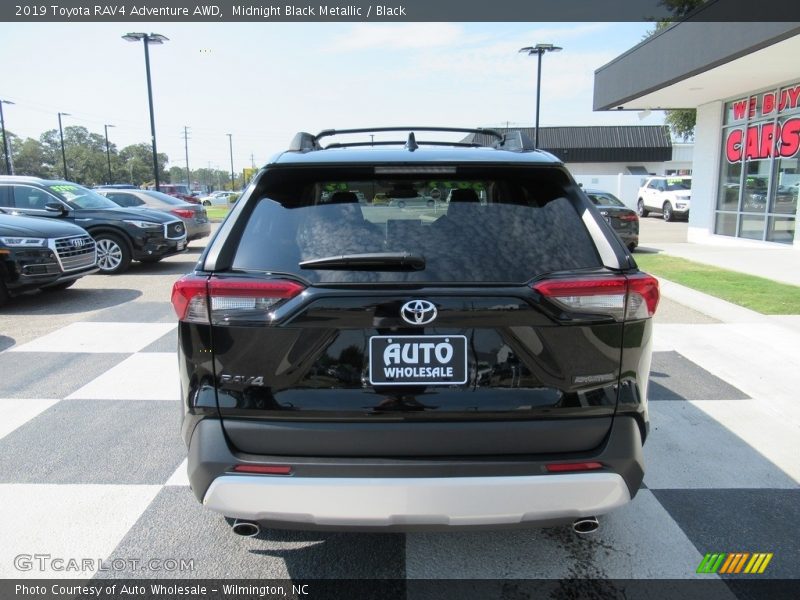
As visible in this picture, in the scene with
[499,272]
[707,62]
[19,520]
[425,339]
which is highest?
[707,62]

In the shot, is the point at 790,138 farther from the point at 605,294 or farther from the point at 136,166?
the point at 136,166

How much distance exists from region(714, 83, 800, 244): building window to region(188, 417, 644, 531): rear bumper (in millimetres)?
14359

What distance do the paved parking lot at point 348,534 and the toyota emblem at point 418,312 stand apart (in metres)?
1.22

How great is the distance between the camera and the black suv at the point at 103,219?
34.9 ft

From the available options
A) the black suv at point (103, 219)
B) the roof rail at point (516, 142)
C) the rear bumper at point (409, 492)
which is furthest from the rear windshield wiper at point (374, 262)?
the black suv at point (103, 219)

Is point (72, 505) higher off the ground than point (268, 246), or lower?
lower

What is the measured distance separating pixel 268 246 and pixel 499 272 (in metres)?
0.86

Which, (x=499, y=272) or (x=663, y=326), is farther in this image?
(x=663, y=326)

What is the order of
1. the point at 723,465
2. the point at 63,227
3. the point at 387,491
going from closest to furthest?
1. the point at 387,491
2. the point at 723,465
3. the point at 63,227

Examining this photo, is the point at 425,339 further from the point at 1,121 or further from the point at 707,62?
the point at 1,121

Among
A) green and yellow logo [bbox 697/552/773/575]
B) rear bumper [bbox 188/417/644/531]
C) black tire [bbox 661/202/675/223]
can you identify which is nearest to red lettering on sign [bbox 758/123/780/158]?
black tire [bbox 661/202/675/223]

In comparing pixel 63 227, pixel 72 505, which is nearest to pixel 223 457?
pixel 72 505

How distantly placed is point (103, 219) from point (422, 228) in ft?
34.4

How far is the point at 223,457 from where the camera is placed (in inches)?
82.5
